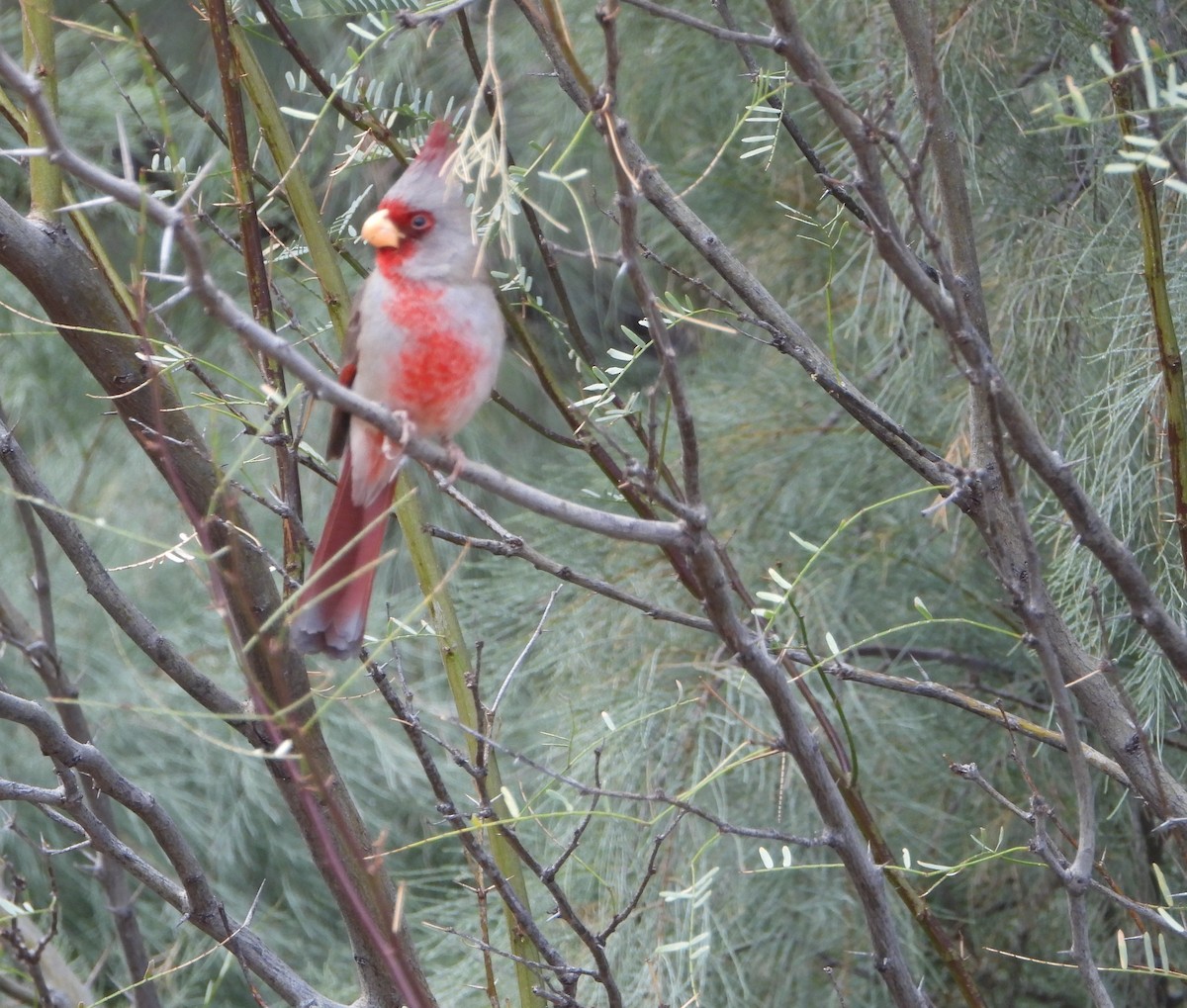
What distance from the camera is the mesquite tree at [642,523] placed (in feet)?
3.62

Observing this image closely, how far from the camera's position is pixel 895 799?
2584mm

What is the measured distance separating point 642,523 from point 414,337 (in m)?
0.57

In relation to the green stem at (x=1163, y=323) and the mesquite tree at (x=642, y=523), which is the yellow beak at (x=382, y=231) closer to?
the mesquite tree at (x=642, y=523)

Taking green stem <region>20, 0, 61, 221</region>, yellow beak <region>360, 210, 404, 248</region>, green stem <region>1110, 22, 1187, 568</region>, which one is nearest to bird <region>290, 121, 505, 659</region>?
yellow beak <region>360, 210, 404, 248</region>

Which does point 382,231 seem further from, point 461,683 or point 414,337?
point 461,683

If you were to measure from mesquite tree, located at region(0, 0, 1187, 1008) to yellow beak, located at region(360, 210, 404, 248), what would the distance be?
8 cm

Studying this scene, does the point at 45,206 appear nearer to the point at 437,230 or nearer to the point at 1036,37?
the point at 437,230

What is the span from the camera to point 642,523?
0.99 metres

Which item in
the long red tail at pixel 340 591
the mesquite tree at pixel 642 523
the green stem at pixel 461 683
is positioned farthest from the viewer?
the green stem at pixel 461 683

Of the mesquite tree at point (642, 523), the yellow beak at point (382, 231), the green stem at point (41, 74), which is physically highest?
the green stem at point (41, 74)

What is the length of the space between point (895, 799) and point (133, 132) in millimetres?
2512

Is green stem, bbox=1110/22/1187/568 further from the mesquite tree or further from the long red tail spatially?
the long red tail

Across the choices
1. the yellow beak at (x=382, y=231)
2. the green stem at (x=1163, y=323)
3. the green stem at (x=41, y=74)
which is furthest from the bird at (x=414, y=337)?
the green stem at (x=1163, y=323)

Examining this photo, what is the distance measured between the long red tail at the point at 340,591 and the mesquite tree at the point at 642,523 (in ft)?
0.15
